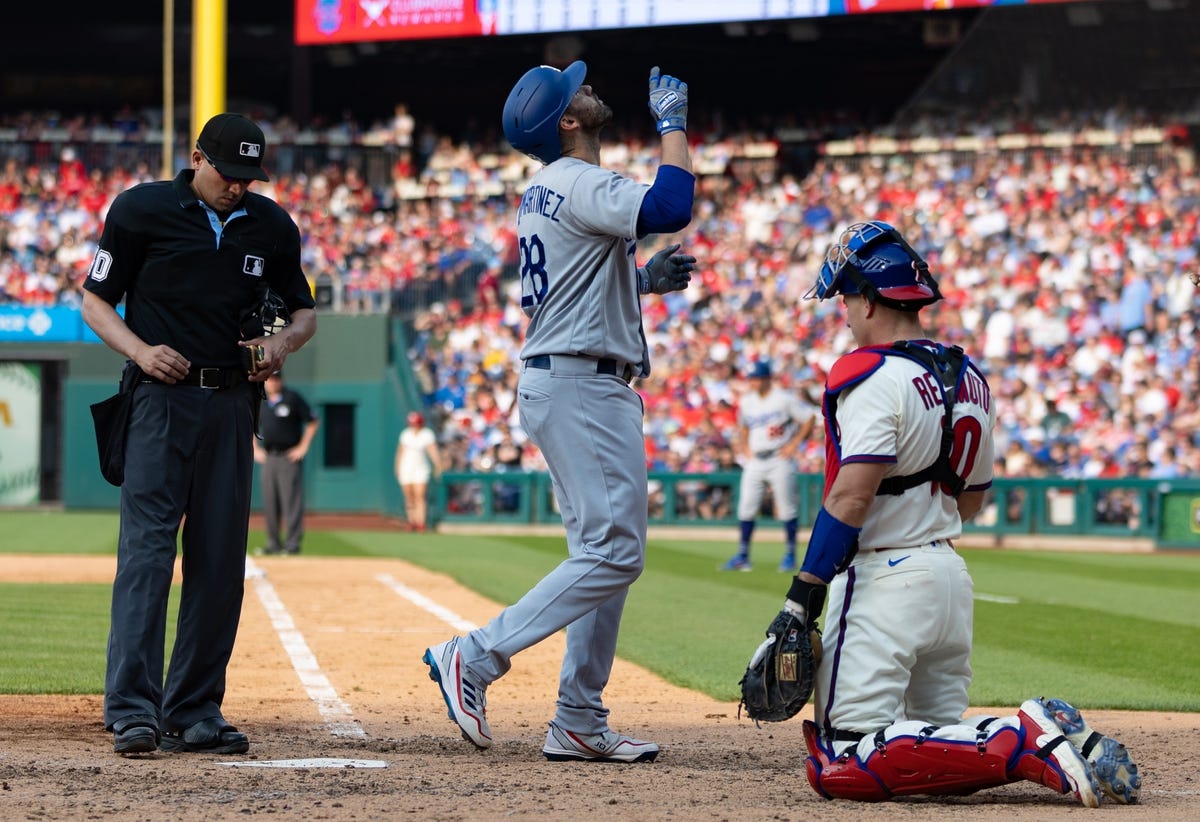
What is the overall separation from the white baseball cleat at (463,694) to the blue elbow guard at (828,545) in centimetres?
125

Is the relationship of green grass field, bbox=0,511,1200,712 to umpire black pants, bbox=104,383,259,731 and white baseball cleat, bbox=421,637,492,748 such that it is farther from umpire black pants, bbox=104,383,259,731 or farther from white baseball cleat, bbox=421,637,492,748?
white baseball cleat, bbox=421,637,492,748

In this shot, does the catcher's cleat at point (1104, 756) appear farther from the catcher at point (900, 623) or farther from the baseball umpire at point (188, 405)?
the baseball umpire at point (188, 405)

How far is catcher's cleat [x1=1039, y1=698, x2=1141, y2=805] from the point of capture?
4.09 meters

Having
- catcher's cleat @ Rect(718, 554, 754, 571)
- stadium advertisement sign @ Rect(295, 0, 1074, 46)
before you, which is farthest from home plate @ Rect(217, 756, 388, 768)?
stadium advertisement sign @ Rect(295, 0, 1074, 46)

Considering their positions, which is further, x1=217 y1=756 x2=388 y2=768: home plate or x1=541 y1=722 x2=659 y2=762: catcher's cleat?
x1=541 y1=722 x2=659 y2=762: catcher's cleat

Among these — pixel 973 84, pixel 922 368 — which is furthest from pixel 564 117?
pixel 973 84

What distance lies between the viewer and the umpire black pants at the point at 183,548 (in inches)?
199

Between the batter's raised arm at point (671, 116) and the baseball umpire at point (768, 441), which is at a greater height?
the batter's raised arm at point (671, 116)

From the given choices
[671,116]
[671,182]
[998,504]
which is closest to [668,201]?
[671,182]

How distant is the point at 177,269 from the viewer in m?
5.18

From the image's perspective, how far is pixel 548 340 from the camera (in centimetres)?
494

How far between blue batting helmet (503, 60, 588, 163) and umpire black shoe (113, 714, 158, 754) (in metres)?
2.13

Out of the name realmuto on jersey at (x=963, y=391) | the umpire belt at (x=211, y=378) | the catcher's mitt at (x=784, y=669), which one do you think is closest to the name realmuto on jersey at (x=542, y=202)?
the umpire belt at (x=211, y=378)

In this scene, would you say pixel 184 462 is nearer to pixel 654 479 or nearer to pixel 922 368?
pixel 922 368
